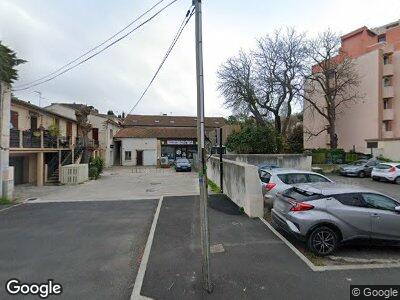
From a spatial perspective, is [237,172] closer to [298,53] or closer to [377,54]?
[298,53]

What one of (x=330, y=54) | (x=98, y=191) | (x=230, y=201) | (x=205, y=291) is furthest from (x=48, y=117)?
(x=330, y=54)

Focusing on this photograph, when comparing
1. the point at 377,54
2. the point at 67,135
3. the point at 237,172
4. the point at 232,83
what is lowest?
the point at 237,172

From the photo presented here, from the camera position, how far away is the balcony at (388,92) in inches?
1261

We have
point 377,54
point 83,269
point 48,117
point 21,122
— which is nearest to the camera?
point 83,269

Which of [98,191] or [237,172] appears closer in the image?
[237,172]

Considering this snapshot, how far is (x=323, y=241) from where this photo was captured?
6.61 m

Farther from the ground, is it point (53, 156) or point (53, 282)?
point (53, 156)

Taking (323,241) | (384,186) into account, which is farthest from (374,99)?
(323,241)

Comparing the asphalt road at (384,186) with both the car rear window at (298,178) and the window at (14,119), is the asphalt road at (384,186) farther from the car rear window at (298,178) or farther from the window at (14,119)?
the window at (14,119)

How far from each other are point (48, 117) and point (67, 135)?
9.52ft

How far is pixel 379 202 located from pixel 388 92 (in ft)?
99.4

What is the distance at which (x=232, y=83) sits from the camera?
34219 mm

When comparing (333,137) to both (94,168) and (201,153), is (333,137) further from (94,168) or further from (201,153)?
(201,153)

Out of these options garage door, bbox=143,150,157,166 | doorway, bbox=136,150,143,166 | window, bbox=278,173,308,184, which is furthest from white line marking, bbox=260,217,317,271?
doorway, bbox=136,150,143,166
